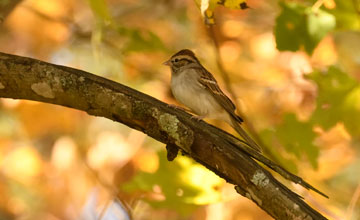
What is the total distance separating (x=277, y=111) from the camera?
653 cm

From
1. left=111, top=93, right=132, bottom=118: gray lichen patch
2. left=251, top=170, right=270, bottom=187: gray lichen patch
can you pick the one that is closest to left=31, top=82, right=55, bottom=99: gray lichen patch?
left=111, top=93, right=132, bottom=118: gray lichen patch

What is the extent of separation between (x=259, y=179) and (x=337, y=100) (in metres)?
1.28

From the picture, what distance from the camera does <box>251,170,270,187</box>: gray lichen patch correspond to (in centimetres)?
318

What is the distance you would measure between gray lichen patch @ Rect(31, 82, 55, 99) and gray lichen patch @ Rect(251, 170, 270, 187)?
103cm

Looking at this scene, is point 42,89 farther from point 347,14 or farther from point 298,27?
point 347,14

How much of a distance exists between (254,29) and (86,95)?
389 cm

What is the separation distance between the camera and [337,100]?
13.9ft

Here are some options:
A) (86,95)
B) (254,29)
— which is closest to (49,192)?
(254,29)

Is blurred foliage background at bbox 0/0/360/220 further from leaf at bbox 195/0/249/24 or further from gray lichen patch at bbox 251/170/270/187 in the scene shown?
leaf at bbox 195/0/249/24

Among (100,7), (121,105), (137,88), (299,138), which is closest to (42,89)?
(121,105)

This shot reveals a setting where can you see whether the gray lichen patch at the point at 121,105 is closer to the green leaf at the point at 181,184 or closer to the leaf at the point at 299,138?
the green leaf at the point at 181,184

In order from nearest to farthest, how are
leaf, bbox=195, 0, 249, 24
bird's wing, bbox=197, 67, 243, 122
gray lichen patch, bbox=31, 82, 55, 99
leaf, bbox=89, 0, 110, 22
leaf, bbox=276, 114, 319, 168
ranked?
leaf, bbox=195, 0, 249, 24
gray lichen patch, bbox=31, 82, 55, 99
leaf, bbox=89, 0, 110, 22
leaf, bbox=276, 114, 319, 168
bird's wing, bbox=197, 67, 243, 122

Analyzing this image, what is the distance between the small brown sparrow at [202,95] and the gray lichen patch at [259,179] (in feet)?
4.69

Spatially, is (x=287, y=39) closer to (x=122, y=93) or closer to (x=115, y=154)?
(x=122, y=93)
